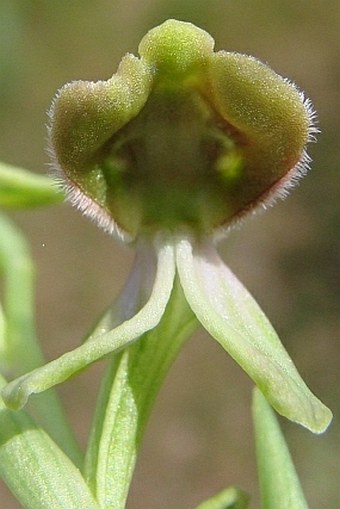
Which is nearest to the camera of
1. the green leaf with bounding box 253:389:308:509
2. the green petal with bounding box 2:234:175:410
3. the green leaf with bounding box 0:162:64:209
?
the green petal with bounding box 2:234:175:410

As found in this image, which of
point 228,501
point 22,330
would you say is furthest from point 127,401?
point 22,330

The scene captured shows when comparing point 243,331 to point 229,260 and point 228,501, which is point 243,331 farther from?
point 229,260

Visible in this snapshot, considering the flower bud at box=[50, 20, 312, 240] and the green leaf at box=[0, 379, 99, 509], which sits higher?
the flower bud at box=[50, 20, 312, 240]

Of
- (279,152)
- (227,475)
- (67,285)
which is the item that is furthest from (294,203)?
(279,152)

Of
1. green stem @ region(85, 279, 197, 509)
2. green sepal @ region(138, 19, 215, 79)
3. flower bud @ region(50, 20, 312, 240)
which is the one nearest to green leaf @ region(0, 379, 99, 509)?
green stem @ region(85, 279, 197, 509)

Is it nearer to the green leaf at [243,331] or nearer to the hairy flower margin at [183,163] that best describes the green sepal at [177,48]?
the hairy flower margin at [183,163]

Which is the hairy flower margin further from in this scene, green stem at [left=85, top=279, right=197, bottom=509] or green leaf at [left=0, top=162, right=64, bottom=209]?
green leaf at [left=0, top=162, right=64, bottom=209]

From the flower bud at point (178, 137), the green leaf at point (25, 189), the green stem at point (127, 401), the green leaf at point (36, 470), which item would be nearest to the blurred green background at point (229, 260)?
the green leaf at point (25, 189)

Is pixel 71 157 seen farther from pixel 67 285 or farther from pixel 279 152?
pixel 67 285
